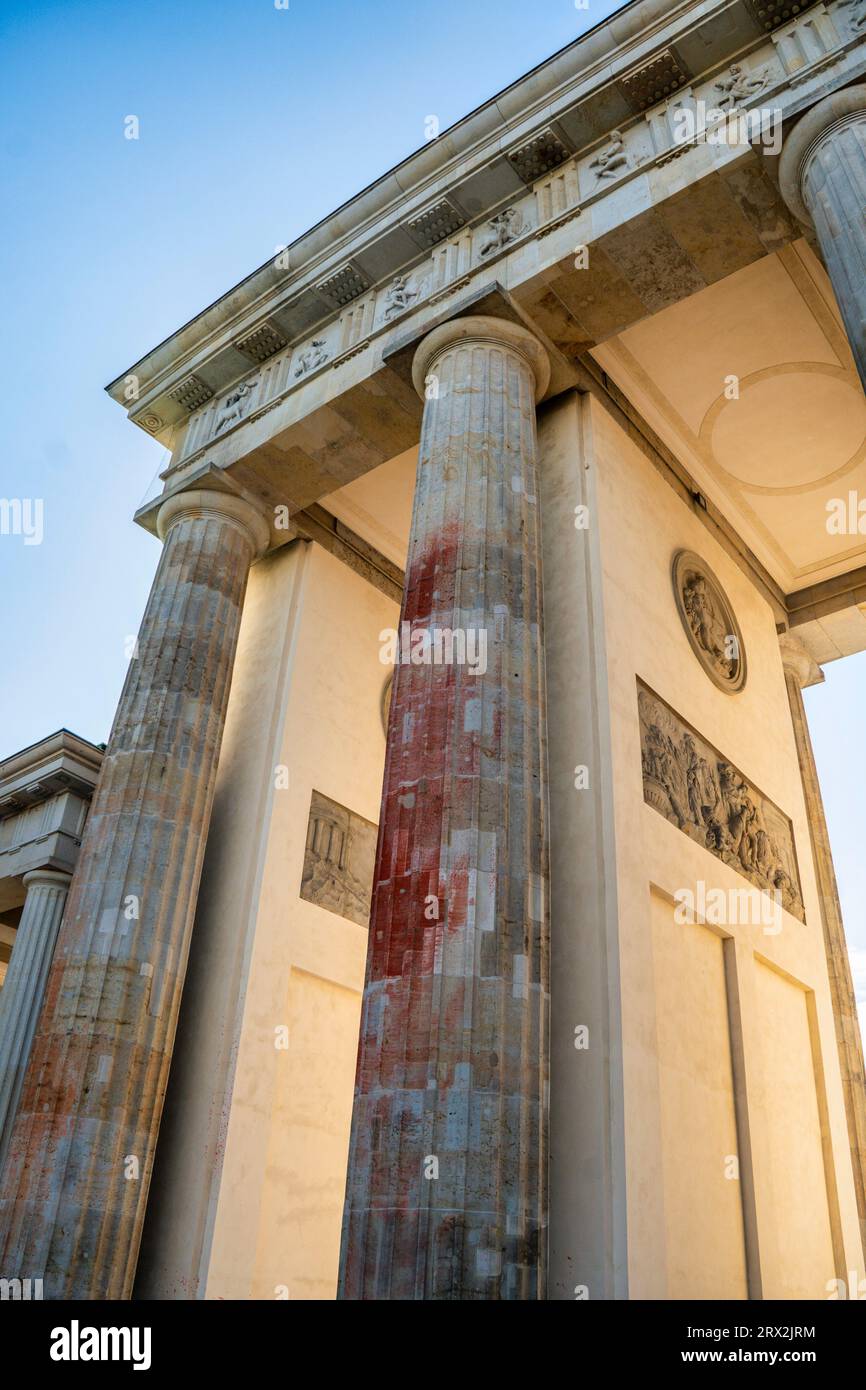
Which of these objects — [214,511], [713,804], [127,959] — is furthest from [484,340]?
[127,959]

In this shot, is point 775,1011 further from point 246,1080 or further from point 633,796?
point 246,1080

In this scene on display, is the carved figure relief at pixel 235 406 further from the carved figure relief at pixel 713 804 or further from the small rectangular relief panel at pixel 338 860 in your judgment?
the carved figure relief at pixel 713 804

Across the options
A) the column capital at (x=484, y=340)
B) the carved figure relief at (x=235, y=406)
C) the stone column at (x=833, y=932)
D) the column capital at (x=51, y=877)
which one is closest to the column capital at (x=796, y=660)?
the stone column at (x=833, y=932)

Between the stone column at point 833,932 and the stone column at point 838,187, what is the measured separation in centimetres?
738

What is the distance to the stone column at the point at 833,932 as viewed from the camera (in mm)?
11367

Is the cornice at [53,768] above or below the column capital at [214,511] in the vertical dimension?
below

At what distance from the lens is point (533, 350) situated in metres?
9.48

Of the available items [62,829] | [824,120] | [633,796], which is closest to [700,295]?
[824,120]

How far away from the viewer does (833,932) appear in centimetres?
1249

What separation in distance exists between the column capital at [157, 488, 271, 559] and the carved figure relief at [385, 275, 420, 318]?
2.65 m

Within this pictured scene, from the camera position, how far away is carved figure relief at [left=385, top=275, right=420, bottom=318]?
1059 cm

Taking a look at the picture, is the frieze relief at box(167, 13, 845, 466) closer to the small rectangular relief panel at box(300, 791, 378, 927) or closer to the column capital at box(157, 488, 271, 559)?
the column capital at box(157, 488, 271, 559)

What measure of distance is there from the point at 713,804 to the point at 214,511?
624 cm
